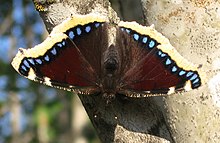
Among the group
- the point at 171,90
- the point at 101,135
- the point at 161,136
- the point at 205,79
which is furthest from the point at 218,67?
the point at 101,135

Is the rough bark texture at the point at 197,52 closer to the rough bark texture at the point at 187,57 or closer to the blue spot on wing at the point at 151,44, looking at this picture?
the rough bark texture at the point at 187,57

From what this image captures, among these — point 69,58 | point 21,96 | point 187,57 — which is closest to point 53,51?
point 69,58

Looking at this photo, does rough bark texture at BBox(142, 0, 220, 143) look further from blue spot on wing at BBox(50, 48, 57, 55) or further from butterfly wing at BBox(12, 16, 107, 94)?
blue spot on wing at BBox(50, 48, 57, 55)

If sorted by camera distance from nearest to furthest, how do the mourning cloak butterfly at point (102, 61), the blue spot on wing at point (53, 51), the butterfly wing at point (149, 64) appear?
the butterfly wing at point (149, 64), the mourning cloak butterfly at point (102, 61), the blue spot on wing at point (53, 51)

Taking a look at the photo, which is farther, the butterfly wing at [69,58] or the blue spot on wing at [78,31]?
the blue spot on wing at [78,31]

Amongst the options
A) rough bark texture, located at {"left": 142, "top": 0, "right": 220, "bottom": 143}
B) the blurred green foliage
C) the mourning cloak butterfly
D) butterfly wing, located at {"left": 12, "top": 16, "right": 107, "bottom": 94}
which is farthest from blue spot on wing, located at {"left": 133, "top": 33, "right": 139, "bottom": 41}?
the blurred green foliage

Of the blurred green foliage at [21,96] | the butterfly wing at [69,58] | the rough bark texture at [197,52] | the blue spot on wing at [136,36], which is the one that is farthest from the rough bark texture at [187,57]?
the blurred green foliage at [21,96]

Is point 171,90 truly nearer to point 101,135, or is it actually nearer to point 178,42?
point 178,42
